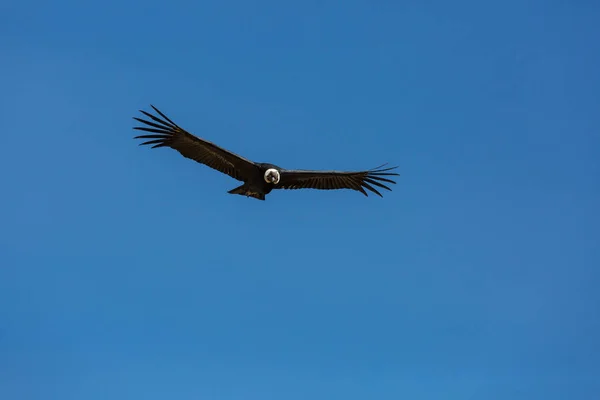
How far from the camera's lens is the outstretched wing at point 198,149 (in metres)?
37.4

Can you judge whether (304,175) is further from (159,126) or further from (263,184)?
(159,126)

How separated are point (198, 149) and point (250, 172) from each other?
2.37 metres

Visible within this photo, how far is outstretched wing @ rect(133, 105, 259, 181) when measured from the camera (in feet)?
123

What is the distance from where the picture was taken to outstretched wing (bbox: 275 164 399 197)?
4050cm

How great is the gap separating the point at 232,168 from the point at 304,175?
10.2ft

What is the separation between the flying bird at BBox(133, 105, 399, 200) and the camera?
3778cm

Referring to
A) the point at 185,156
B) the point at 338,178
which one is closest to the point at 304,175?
the point at 338,178

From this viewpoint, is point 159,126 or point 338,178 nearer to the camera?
point 159,126

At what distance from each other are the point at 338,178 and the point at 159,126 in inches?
331

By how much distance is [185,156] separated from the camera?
39000mm

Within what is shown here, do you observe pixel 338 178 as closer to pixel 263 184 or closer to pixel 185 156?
pixel 263 184

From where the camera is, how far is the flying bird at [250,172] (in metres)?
37.8

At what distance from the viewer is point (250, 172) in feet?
130

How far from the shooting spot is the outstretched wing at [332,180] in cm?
4050
